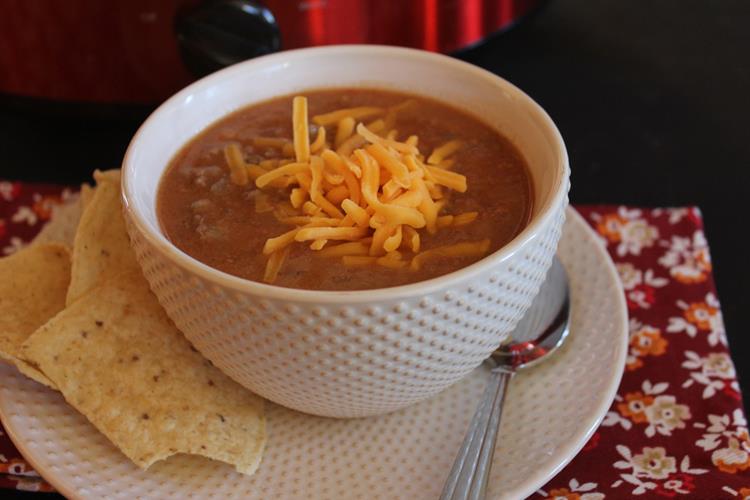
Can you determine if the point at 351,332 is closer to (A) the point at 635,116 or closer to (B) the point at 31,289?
(B) the point at 31,289

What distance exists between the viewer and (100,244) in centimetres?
125

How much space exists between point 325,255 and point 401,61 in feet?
1.44

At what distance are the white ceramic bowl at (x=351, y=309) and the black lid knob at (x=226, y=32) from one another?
19 cm

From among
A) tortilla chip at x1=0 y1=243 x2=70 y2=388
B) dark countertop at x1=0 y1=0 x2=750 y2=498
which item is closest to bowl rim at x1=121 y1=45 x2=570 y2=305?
tortilla chip at x1=0 y1=243 x2=70 y2=388

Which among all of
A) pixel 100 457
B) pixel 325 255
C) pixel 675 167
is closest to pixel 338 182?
pixel 325 255

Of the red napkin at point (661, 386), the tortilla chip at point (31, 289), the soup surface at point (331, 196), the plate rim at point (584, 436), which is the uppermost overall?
the soup surface at point (331, 196)

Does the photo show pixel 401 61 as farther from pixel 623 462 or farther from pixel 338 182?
pixel 623 462

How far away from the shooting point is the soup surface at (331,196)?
102cm

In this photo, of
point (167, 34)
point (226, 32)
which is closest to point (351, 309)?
point (226, 32)

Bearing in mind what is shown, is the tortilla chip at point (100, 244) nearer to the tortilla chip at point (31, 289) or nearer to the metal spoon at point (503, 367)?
the tortilla chip at point (31, 289)

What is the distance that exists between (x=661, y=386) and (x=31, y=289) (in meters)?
0.90

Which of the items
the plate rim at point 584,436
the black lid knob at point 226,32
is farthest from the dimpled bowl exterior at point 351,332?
the black lid knob at point 226,32

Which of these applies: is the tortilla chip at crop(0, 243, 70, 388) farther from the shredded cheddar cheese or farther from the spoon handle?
the spoon handle

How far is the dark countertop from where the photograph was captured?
173 cm
